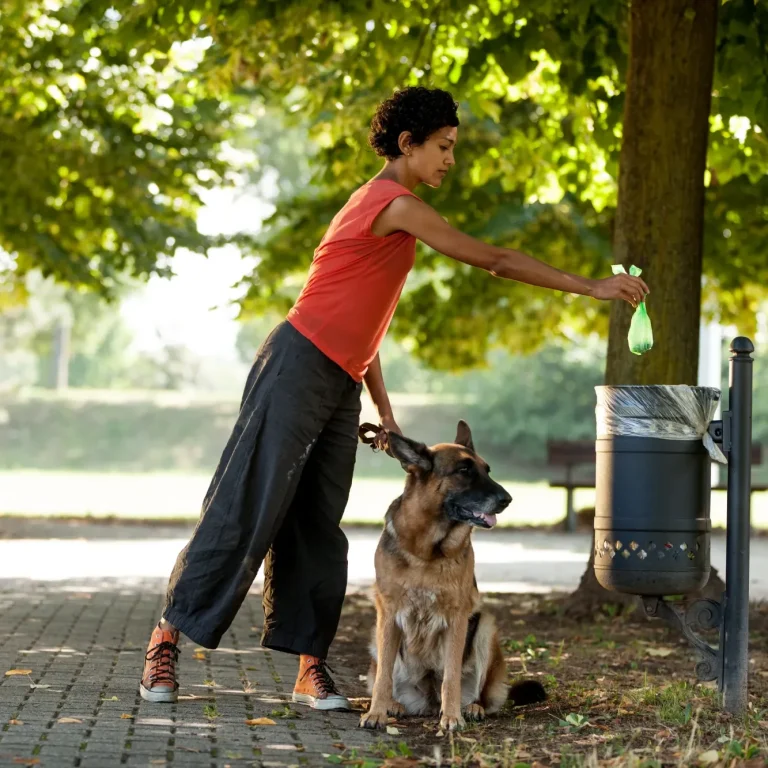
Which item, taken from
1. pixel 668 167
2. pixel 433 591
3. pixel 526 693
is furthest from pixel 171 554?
pixel 433 591

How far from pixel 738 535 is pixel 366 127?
6.97 m

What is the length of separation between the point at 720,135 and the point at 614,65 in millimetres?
1267

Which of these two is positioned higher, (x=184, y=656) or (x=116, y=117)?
(x=116, y=117)

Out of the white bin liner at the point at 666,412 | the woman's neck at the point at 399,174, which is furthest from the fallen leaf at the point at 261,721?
the woman's neck at the point at 399,174

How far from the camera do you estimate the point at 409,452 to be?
5.30 m

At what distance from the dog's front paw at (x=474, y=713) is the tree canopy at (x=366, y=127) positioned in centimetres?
424

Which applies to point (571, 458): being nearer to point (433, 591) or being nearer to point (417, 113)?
point (433, 591)

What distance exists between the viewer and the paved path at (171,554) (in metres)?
11.7

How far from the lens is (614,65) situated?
368 inches

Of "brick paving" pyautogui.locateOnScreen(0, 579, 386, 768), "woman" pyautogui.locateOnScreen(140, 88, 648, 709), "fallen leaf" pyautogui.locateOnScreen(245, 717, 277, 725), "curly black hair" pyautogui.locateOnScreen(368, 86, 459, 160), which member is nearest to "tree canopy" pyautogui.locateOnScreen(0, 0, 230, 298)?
"brick paving" pyautogui.locateOnScreen(0, 579, 386, 768)

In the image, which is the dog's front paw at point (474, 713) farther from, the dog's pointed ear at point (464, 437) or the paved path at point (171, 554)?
the paved path at point (171, 554)

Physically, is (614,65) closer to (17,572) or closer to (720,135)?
(720,135)

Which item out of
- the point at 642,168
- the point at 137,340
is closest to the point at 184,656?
the point at 642,168

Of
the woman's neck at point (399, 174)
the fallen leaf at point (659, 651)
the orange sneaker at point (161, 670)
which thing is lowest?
the fallen leaf at point (659, 651)
